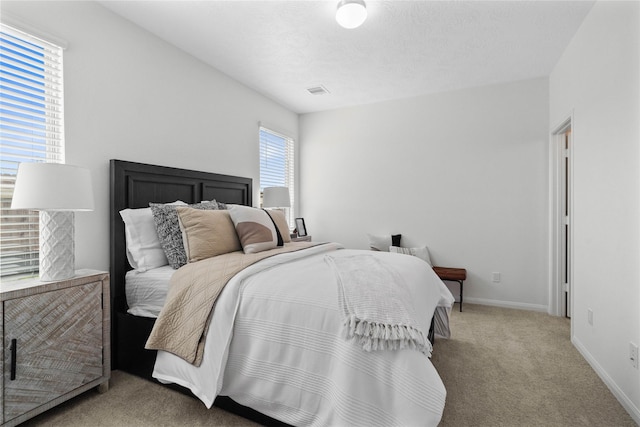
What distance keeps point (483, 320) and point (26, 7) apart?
4.43m

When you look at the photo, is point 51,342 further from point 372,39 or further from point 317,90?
point 317,90

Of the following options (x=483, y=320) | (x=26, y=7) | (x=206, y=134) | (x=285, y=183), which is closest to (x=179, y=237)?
(x=206, y=134)

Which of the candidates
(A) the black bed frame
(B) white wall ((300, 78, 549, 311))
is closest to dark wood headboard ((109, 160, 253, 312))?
(A) the black bed frame

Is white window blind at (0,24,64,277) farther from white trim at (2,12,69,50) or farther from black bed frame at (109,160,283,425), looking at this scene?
black bed frame at (109,160,283,425)

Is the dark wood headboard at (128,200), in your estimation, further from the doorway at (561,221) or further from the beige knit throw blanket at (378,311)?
the doorway at (561,221)

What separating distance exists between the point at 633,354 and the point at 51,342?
10.4 ft

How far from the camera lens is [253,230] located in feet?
8.42

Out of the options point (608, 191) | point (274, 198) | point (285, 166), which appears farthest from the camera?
point (285, 166)

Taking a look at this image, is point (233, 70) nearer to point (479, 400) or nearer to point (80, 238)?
point (80, 238)

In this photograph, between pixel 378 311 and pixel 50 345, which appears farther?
pixel 50 345

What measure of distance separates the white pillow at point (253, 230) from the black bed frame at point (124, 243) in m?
0.67

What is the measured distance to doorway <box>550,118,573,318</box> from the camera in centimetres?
348

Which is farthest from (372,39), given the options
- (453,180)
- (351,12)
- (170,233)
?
(170,233)

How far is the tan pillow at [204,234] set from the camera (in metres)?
2.28
